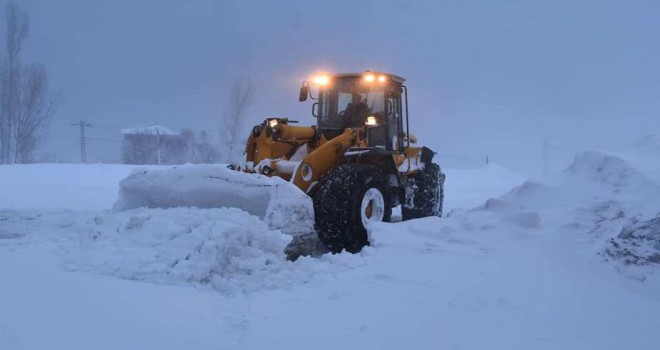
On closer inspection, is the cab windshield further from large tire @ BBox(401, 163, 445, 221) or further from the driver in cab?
large tire @ BBox(401, 163, 445, 221)

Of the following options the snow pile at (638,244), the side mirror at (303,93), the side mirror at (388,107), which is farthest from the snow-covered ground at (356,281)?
the side mirror at (303,93)

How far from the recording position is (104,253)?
4.10 m

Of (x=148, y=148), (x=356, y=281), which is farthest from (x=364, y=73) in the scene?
(x=148, y=148)

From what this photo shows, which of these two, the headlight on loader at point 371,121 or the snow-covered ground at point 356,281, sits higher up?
the headlight on loader at point 371,121

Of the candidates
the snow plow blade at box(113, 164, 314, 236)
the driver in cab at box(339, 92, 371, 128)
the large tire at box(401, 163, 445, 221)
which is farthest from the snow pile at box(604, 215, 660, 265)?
the driver in cab at box(339, 92, 371, 128)

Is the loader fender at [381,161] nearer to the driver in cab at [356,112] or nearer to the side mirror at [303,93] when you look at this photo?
the driver in cab at [356,112]

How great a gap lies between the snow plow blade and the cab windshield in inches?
96.8

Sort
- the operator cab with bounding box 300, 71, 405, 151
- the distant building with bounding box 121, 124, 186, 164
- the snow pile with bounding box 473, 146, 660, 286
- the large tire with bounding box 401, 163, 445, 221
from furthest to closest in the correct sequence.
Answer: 1. the distant building with bounding box 121, 124, 186, 164
2. the large tire with bounding box 401, 163, 445, 221
3. the operator cab with bounding box 300, 71, 405, 151
4. the snow pile with bounding box 473, 146, 660, 286

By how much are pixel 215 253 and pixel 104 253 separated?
917mm

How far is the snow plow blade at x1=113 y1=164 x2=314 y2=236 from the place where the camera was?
5223 mm

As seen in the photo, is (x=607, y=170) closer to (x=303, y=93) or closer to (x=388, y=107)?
(x=388, y=107)

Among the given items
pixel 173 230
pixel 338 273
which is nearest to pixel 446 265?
pixel 338 273

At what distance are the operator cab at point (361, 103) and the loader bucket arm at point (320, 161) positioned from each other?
755 millimetres

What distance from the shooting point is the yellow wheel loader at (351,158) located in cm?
581
